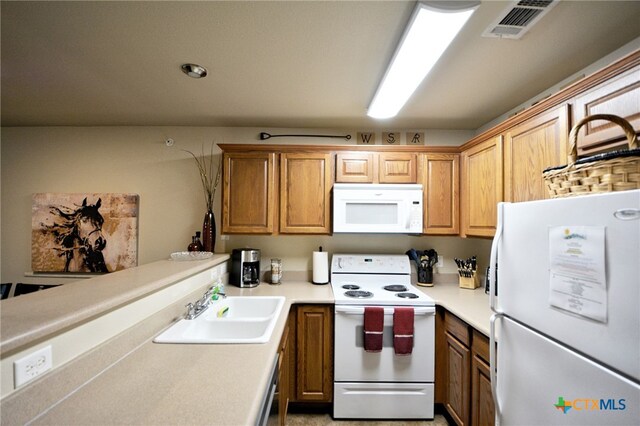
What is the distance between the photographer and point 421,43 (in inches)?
52.1

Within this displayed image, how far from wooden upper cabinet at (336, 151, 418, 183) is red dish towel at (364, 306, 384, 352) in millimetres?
1155

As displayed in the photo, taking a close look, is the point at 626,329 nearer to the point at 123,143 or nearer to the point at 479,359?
the point at 479,359

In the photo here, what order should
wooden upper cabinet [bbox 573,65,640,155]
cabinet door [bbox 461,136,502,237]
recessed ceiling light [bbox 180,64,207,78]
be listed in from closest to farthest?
1. wooden upper cabinet [bbox 573,65,640,155]
2. recessed ceiling light [bbox 180,64,207,78]
3. cabinet door [bbox 461,136,502,237]

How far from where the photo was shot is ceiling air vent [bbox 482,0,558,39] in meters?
1.18

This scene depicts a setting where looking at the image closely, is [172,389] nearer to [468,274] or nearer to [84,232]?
[468,274]

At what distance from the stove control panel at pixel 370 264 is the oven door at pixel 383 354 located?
22.8 inches

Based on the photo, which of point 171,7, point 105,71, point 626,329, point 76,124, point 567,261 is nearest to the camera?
point 626,329

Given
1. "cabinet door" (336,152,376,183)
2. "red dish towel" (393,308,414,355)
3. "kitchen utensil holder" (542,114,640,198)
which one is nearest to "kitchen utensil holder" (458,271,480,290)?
"red dish towel" (393,308,414,355)

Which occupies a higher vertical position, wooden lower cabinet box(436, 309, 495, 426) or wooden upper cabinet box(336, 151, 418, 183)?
wooden upper cabinet box(336, 151, 418, 183)

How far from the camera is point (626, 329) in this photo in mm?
716

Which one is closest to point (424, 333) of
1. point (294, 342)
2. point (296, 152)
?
point (294, 342)

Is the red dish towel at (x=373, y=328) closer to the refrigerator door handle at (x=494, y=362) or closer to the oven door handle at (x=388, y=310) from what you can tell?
the oven door handle at (x=388, y=310)

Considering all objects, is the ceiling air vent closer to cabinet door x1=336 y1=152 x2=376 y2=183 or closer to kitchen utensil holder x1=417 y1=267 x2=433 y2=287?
cabinet door x1=336 y1=152 x2=376 y2=183

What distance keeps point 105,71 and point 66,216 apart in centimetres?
191
